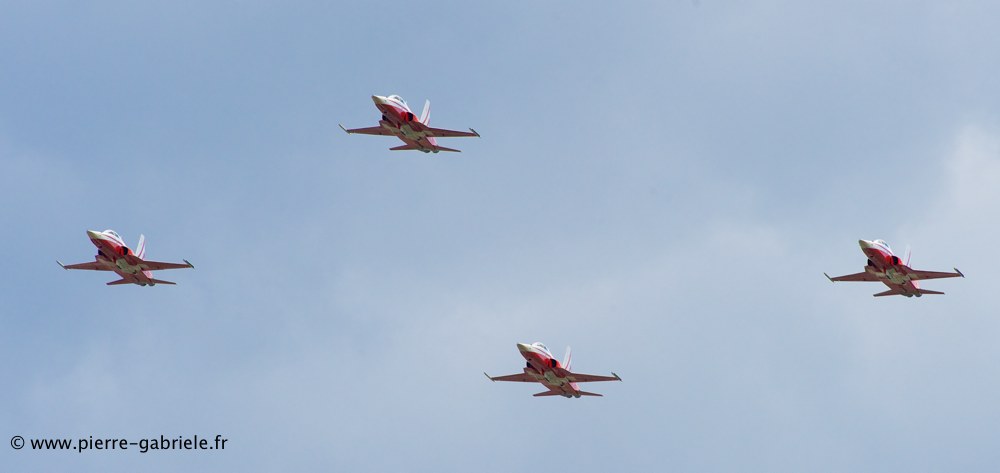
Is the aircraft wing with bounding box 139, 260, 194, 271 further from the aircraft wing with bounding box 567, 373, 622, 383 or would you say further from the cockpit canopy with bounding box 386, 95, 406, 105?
the aircraft wing with bounding box 567, 373, 622, 383

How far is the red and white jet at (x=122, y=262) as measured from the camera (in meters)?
159

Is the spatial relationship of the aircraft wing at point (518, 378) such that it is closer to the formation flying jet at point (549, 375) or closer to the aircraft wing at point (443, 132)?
the formation flying jet at point (549, 375)

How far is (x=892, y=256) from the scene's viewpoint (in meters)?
153

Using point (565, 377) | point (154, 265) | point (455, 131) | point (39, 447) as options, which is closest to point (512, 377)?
point (565, 377)

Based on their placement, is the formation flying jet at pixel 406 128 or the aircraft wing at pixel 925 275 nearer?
the aircraft wing at pixel 925 275

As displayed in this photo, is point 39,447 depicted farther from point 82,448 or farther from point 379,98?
point 379,98

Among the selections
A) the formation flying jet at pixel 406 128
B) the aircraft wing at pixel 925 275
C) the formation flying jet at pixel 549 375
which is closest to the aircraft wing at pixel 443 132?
the formation flying jet at pixel 406 128

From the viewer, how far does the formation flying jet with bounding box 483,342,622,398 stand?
157750mm

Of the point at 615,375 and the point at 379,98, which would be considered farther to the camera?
the point at 379,98

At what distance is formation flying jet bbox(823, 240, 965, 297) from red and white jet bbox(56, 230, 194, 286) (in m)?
69.4

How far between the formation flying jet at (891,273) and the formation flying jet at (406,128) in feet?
142

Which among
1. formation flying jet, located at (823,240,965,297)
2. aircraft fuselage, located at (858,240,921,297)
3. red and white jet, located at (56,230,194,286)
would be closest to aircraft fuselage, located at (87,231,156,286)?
red and white jet, located at (56,230,194,286)

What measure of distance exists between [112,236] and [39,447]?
30703 millimetres

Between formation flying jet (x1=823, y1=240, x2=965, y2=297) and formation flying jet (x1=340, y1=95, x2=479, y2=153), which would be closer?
formation flying jet (x1=823, y1=240, x2=965, y2=297)
